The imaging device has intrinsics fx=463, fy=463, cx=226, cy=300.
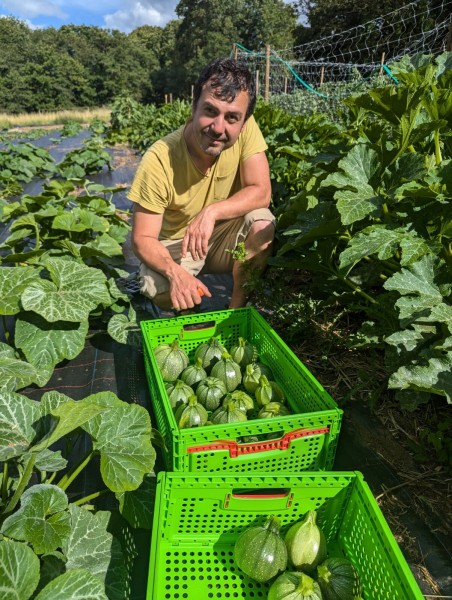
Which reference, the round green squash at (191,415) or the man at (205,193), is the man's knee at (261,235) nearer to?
the man at (205,193)

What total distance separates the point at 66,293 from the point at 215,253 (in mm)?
1251

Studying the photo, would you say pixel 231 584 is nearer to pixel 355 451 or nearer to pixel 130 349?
pixel 355 451

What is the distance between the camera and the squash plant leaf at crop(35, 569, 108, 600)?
3.57 ft

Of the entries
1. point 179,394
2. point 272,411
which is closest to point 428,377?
point 272,411

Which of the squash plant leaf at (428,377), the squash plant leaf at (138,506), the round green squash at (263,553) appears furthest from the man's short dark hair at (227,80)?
the round green squash at (263,553)

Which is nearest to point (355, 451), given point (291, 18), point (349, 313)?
point (349, 313)

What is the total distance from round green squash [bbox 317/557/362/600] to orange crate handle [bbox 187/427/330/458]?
0.42 metres

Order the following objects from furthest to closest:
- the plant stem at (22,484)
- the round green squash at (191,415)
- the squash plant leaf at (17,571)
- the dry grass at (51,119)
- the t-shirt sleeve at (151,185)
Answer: the dry grass at (51,119) < the t-shirt sleeve at (151,185) < the round green squash at (191,415) < the plant stem at (22,484) < the squash plant leaf at (17,571)

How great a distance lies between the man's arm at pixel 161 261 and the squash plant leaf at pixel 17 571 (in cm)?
153

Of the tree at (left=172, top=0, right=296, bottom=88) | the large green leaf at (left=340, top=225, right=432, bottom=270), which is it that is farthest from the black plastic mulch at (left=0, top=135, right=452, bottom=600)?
the tree at (left=172, top=0, right=296, bottom=88)

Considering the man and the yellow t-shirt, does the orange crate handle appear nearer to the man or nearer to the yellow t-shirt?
the man

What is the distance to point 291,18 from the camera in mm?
39906

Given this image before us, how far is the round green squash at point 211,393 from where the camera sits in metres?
2.03

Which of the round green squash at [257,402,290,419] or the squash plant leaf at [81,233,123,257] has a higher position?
the squash plant leaf at [81,233,123,257]
